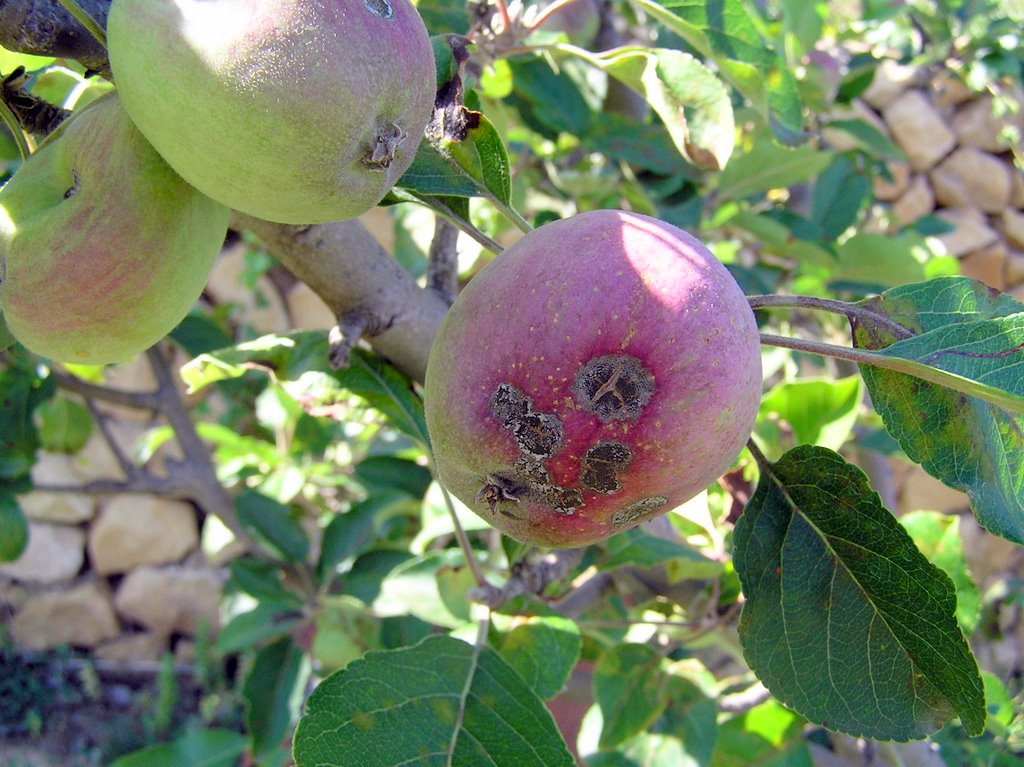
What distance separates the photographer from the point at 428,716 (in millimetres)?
622

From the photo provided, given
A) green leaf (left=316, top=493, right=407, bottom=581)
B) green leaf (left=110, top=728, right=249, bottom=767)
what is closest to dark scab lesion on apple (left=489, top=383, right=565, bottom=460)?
green leaf (left=316, top=493, right=407, bottom=581)

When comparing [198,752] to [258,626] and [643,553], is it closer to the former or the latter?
[258,626]

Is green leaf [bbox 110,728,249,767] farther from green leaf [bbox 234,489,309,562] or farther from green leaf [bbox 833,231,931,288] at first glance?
green leaf [bbox 833,231,931,288]

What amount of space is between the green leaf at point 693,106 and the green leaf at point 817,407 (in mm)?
326

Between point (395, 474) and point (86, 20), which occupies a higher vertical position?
point (86, 20)

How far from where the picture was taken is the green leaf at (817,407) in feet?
3.23

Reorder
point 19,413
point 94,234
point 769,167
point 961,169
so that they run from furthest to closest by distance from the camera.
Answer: point 961,169 → point 769,167 → point 19,413 → point 94,234

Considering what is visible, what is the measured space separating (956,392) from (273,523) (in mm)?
A: 1102

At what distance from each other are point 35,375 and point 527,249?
1.08m

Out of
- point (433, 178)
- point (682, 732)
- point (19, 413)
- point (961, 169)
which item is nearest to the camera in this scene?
point (433, 178)

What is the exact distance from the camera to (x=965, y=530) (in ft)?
12.4

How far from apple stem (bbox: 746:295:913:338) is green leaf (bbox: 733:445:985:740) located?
10 cm

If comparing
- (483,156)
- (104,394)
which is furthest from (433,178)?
(104,394)

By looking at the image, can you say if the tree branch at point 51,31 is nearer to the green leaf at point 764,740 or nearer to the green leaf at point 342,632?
the green leaf at point 342,632
